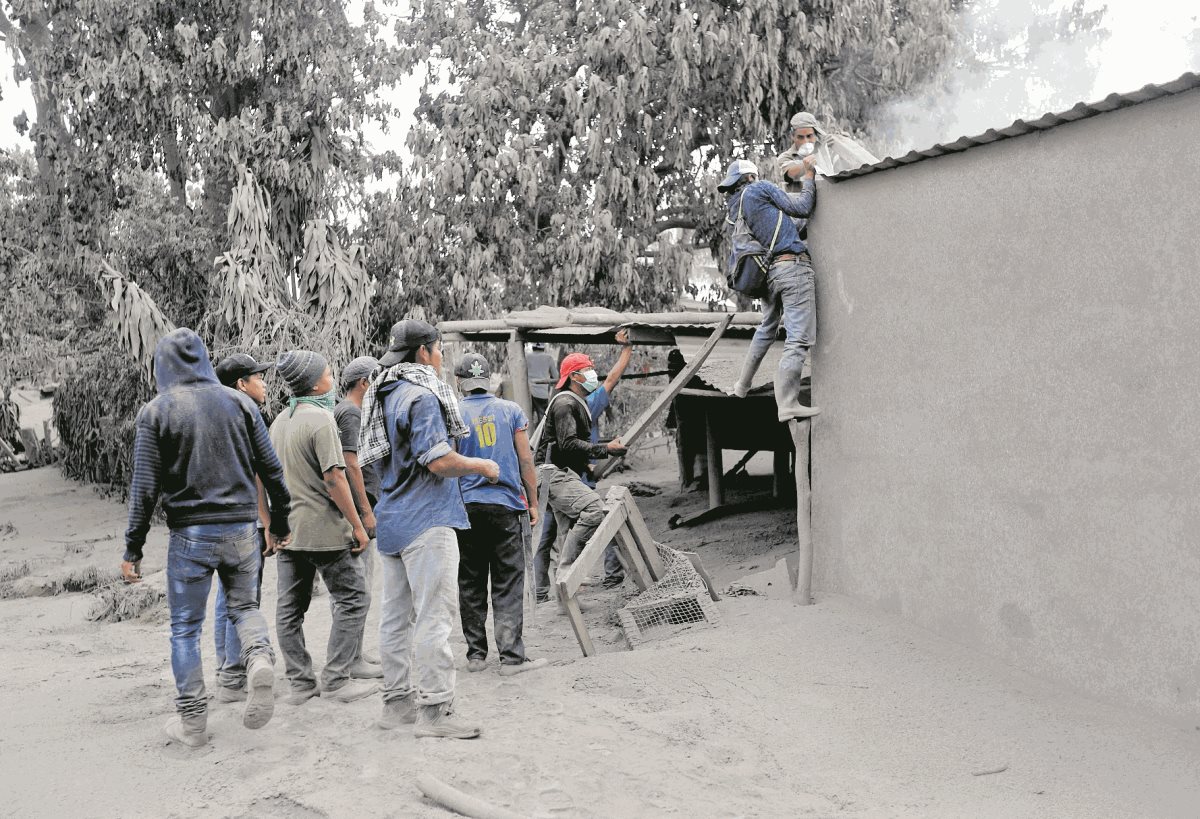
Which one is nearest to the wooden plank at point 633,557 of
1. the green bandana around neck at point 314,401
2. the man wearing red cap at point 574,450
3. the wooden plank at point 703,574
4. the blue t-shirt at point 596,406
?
the wooden plank at point 703,574

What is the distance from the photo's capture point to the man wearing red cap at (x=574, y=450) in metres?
7.49

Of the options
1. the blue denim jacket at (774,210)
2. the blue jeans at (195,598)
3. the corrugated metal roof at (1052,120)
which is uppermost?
the corrugated metal roof at (1052,120)

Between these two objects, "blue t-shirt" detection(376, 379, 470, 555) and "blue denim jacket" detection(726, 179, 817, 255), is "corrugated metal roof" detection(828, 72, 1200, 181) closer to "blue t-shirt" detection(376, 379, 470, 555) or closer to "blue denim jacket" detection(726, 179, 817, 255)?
"blue denim jacket" detection(726, 179, 817, 255)

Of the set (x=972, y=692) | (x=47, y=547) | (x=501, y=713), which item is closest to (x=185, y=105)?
(x=47, y=547)

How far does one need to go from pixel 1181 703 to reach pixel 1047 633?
2.20ft

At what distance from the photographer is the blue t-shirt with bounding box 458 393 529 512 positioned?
582cm

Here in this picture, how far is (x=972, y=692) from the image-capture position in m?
5.18

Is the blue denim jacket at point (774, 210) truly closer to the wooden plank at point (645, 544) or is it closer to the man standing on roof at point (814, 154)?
the man standing on roof at point (814, 154)

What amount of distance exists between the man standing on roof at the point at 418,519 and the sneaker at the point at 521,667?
99cm

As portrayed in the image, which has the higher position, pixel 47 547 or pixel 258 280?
pixel 258 280

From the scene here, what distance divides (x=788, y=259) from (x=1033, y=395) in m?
1.79

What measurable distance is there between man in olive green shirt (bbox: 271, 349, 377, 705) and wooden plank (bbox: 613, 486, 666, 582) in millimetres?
2082

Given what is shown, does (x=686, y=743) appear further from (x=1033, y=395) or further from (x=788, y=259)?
(x=788, y=259)

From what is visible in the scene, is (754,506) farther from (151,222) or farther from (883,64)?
(151,222)
